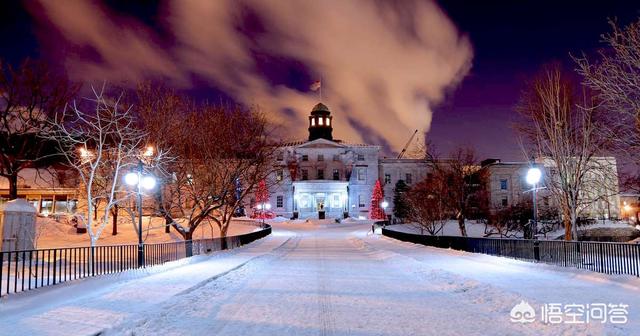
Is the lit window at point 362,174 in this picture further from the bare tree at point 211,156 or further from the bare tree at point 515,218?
A: the bare tree at point 211,156

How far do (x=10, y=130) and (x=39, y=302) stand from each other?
25.7m

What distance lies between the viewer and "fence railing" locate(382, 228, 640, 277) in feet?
48.8

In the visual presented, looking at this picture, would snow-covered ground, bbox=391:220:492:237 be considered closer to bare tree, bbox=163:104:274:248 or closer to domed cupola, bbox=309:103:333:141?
bare tree, bbox=163:104:274:248

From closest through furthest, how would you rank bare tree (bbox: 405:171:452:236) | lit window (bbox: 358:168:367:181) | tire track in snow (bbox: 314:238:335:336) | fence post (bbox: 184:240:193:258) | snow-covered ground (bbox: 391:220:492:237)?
tire track in snow (bbox: 314:238:335:336)
fence post (bbox: 184:240:193:258)
bare tree (bbox: 405:171:452:236)
snow-covered ground (bbox: 391:220:492:237)
lit window (bbox: 358:168:367:181)

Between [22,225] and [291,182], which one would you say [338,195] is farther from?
[22,225]

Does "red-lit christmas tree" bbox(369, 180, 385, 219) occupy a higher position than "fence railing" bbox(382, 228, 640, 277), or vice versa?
"red-lit christmas tree" bbox(369, 180, 385, 219)

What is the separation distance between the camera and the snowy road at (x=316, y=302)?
26.8ft

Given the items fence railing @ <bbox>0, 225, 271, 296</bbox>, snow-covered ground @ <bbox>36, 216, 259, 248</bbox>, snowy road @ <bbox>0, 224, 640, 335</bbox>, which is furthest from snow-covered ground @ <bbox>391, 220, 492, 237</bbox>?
snowy road @ <bbox>0, 224, 640, 335</bbox>

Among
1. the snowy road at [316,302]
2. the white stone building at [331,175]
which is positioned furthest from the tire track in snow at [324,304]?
the white stone building at [331,175]

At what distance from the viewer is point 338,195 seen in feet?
293

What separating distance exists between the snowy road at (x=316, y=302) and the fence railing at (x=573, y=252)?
1016 mm

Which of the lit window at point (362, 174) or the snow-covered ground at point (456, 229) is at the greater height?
the lit window at point (362, 174)

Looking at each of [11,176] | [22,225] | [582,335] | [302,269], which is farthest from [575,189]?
[11,176]

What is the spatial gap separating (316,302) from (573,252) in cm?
1061
